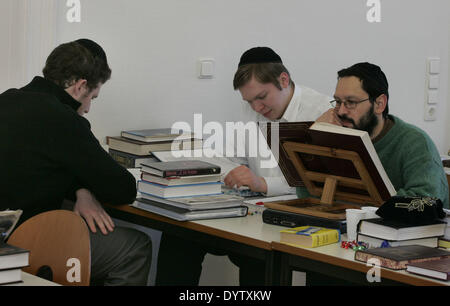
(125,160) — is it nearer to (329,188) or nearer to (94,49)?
(94,49)

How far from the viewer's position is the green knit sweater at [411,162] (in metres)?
2.43

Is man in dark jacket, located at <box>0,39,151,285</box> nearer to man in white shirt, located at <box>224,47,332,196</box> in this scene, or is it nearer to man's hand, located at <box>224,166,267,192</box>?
man's hand, located at <box>224,166,267,192</box>

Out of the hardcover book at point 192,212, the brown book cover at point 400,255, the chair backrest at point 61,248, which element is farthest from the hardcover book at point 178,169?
the brown book cover at point 400,255

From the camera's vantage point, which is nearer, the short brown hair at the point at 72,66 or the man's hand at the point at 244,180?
the short brown hair at the point at 72,66

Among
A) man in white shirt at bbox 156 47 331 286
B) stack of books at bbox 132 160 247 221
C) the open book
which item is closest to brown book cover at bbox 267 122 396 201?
the open book

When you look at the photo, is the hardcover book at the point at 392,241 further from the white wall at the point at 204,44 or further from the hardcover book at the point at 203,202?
the white wall at the point at 204,44

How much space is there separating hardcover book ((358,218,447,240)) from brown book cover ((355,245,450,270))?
0.19 ft

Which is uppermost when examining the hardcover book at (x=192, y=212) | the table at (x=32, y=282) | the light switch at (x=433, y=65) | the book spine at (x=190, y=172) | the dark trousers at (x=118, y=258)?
the light switch at (x=433, y=65)

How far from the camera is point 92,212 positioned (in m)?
2.66

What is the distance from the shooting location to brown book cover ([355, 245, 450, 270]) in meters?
1.82

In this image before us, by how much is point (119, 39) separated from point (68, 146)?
3.73ft

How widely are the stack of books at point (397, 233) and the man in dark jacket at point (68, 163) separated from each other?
3.12 ft

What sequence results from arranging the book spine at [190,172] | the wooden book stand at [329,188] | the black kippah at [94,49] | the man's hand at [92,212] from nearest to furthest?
1. the wooden book stand at [329,188]
2. the book spine at [190,172]
3. the man's hand at [92,212]
4. the black kippah at [94,49]

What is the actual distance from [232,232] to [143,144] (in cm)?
112
